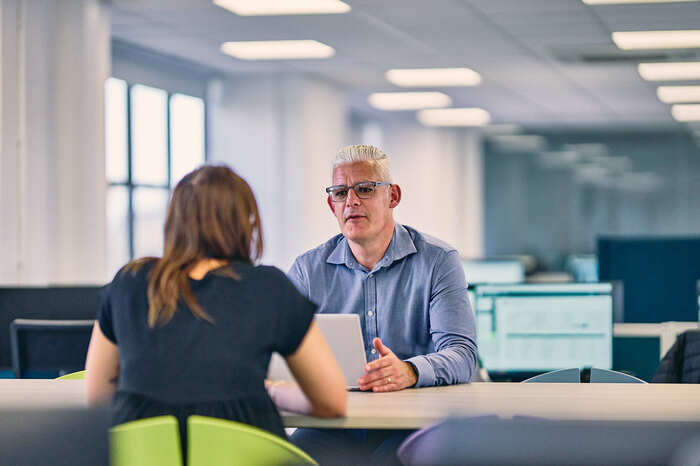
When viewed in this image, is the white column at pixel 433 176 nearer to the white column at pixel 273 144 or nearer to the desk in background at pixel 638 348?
the white column at pixel 273 144

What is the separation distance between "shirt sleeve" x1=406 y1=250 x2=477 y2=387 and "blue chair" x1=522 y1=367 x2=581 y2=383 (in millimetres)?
227

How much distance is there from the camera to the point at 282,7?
21.7 feet

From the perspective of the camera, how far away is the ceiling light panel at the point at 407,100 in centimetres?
1104

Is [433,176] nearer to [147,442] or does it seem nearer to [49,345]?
[49,345]

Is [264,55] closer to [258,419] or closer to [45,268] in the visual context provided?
[45,268]

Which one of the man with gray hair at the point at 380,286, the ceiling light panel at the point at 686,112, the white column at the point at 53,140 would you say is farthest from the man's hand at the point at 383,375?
the ceiling light panel at the point at 686,112

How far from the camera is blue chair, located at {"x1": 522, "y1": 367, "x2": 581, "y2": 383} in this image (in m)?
2.80

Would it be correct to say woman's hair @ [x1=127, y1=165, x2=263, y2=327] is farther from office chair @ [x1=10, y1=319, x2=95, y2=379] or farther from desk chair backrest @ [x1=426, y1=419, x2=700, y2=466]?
office chair @ [x1=10, y1=319, x2=95, y2=379]

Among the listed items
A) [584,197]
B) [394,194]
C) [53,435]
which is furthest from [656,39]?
[584,197]

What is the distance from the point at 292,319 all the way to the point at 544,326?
2.48 metres

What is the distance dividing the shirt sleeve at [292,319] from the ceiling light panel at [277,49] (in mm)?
6122

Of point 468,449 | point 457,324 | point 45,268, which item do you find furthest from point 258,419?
point 45,268

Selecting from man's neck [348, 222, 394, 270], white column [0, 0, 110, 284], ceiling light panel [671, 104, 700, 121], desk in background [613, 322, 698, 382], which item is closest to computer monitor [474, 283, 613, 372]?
desk in background [613, 322, 698, 382]

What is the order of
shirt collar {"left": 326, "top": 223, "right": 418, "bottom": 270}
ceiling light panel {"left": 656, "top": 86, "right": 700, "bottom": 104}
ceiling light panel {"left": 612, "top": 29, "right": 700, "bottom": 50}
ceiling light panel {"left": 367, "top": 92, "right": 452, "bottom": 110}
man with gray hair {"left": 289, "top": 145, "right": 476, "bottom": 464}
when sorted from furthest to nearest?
ceiling light panel {"left": 367, "top": 92, "right": 452, "bottom": 110} → ceiling light panel {"left": 656, "top": 86, "right": 700, "bottom": 104} → ceiling light panel {"left": 612, "top": 29, "right": 700, "bottom": 50} → shirt collar {"left": 326, "top": 223, "right": 418, "bottom": 270} → man with gray hair {"left": 289, "top": 145, "right": 476, "bottom": 464}
